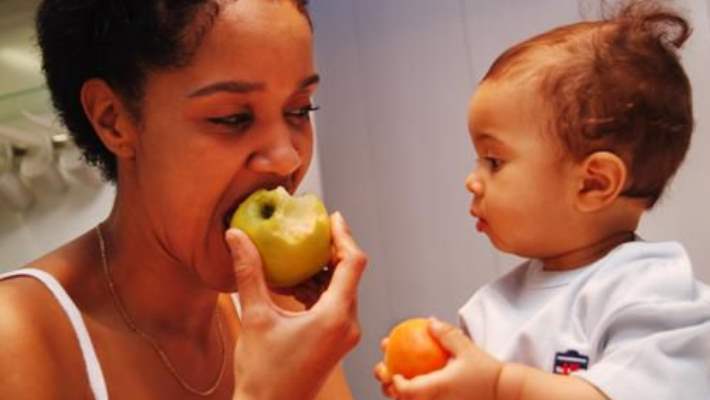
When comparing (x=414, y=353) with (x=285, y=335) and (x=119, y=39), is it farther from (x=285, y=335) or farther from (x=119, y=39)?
(x=119, y=39)

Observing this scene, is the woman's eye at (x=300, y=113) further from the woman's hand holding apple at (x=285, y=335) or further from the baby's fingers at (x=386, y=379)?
the baby's fingers at (x=386, y=379)

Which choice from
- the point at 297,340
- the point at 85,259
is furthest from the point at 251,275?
the point at 85,259

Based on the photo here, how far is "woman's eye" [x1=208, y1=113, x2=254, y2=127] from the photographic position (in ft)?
2.67

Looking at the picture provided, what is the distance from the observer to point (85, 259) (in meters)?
0.93

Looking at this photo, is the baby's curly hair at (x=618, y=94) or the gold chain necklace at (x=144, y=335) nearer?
the baby's curly hair at (x=618, y=94)

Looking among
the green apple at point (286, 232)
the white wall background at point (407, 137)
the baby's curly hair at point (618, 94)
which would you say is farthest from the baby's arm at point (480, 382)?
the white wall background at point (407, 137)

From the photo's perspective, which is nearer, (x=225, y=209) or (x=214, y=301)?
(x=225, y=209)

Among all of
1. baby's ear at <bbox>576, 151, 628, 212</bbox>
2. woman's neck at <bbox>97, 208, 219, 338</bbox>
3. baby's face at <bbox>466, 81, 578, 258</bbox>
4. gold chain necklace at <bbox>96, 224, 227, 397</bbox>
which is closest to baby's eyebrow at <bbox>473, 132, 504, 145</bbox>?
baby's face at <bbox>466, 81, 578, 258</bbox>

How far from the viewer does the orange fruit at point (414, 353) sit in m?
0.73

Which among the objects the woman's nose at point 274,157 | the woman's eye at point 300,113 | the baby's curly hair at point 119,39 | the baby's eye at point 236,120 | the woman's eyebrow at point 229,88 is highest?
the baby's curly hair at point 119,39

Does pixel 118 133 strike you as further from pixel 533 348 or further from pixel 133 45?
pixel 533 348

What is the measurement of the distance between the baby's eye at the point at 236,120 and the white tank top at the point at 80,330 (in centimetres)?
28

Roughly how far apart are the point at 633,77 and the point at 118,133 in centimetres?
64

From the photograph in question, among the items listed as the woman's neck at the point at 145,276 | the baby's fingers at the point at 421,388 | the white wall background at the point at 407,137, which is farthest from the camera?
the white wall background at the point at 407,137
